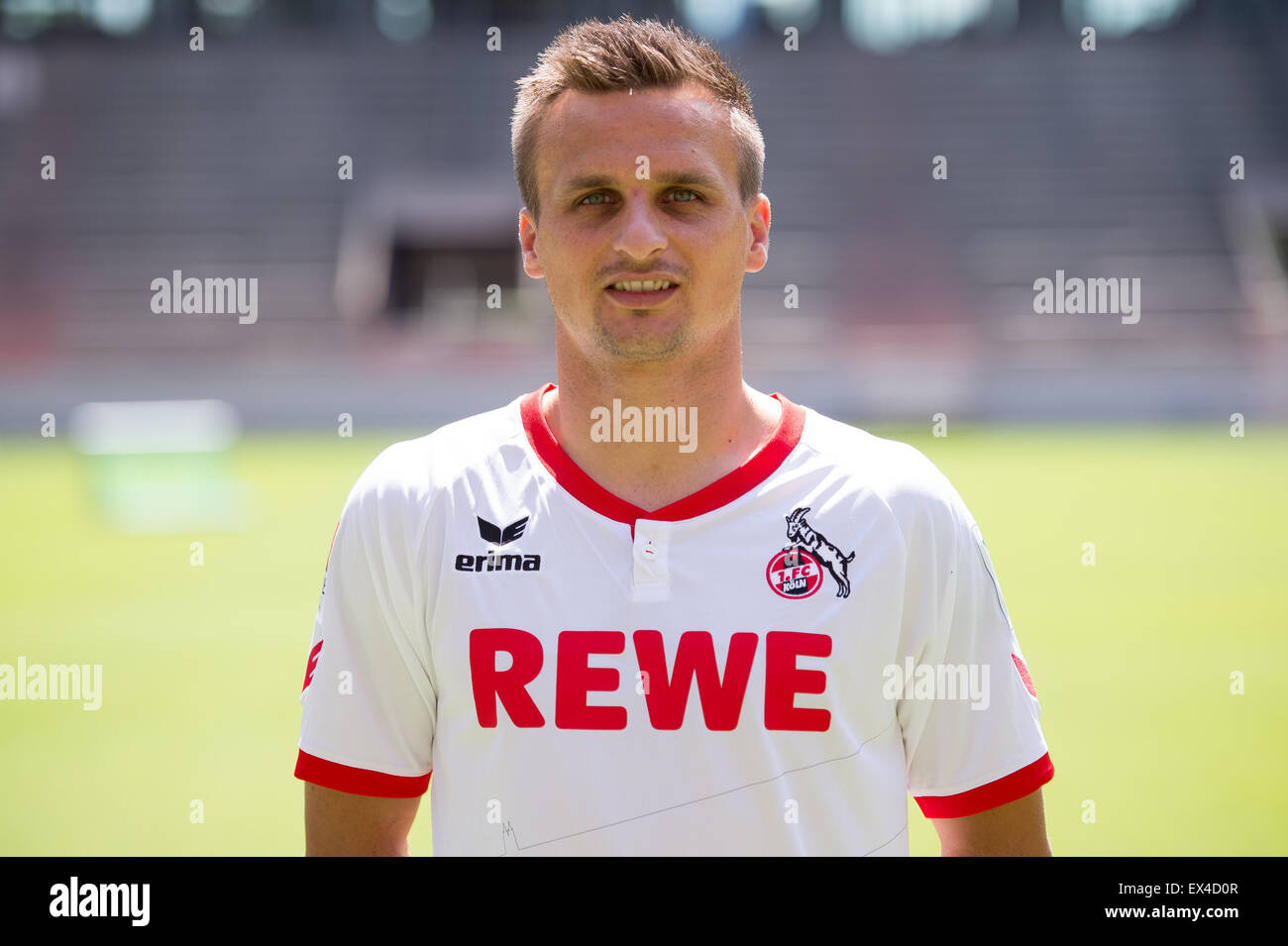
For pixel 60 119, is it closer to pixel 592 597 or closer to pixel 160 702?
pixel 160 702

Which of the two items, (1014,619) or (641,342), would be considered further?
(1014,619)

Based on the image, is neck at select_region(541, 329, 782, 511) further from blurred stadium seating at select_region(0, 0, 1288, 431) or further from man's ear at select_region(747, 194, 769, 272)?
blurred stadium seating at select_region(0, 0, 1288, 431)

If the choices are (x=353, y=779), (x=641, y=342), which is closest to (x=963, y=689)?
(x=641, y=342)

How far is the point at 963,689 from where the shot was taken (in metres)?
2.02

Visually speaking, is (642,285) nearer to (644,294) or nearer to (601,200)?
(644,294)

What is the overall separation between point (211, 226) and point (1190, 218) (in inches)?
869

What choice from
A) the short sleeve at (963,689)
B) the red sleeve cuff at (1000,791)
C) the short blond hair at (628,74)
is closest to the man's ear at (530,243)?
the short blond hair at (628,74)

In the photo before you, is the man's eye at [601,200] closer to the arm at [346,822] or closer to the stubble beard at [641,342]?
the stubble beard at [641,342]

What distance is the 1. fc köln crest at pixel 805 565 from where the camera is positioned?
201cm

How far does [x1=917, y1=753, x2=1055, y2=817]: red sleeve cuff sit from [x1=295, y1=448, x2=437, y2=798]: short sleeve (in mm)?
882

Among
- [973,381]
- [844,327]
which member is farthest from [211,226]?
[973,381]

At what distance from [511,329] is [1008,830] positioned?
24.7m

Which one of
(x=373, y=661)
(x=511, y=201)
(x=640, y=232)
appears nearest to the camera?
(x=640, y=232)

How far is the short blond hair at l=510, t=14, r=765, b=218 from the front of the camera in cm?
204
